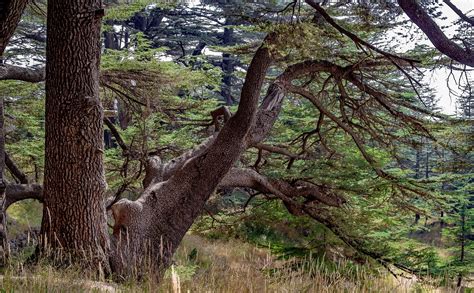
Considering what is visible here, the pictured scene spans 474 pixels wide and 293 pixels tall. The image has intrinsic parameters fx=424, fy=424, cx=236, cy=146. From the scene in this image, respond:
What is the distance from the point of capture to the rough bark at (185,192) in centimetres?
577

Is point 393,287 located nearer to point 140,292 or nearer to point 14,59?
point 140,292

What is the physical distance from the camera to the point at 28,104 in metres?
8.19

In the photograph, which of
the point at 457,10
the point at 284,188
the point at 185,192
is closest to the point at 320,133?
the point at 284,188

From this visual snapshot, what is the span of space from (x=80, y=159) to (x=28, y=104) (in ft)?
14.6

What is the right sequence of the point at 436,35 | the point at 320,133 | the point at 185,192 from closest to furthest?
the point at 436,35 < the point at 185,192 < the point at 320,133

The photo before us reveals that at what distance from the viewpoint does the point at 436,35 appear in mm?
3885

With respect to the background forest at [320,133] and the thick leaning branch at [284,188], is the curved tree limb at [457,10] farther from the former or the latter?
the thick leaning branch at [284,188]

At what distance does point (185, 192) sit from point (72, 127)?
6.74 feet

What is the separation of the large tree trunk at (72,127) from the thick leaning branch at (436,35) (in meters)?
3.13

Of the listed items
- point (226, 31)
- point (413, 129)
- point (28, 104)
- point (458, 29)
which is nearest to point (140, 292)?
point (458, 29)

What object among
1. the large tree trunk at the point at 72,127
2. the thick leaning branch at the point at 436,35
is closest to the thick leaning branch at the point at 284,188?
the large tree trunk at the point at 72,127

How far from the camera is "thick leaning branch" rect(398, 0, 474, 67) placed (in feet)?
12.4

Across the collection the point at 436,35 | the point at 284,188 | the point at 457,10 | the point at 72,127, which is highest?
the point at 457,10

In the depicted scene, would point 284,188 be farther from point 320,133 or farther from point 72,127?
point 72,127
